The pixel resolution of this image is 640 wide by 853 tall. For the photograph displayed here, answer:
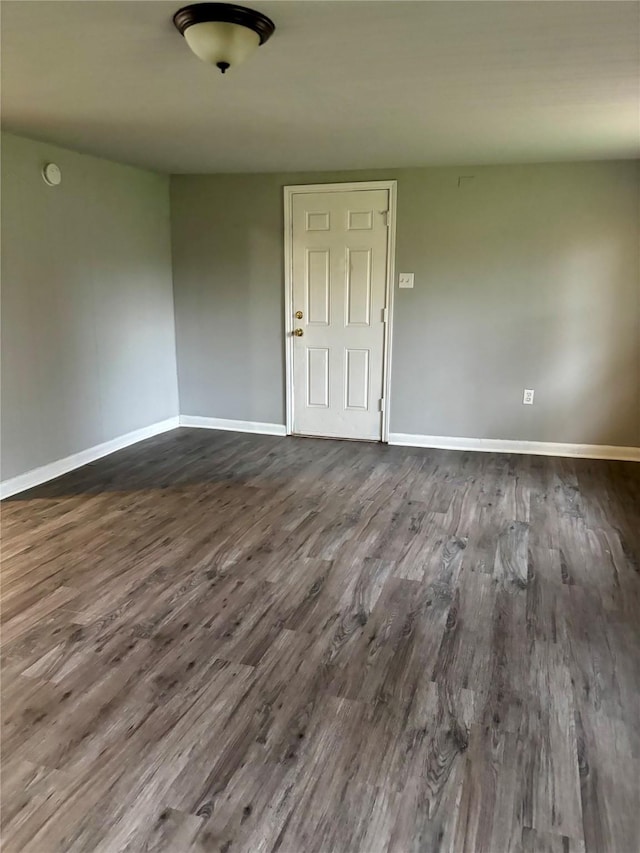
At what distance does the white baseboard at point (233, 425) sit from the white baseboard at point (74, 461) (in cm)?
18

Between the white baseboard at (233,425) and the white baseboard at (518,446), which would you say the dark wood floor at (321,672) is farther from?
the white baseboard at (233,425)

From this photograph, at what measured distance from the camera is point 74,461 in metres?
4.50

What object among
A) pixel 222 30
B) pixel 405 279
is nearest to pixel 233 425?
pixel 405 279

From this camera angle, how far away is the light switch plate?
4.92 m

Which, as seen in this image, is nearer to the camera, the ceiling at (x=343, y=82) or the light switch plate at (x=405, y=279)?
the ceiling at (x=343, y=82)

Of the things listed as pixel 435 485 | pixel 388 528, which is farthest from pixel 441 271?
pixel 388 528

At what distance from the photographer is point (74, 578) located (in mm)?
2879

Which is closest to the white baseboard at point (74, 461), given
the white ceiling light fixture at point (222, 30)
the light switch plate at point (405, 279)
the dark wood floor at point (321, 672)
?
the dark wood floor at point (321, 672)

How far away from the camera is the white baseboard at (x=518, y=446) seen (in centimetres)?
478

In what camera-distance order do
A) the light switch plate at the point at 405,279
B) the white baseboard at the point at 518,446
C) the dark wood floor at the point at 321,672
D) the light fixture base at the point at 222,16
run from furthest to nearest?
the light switch plate at the point at 405,279 < the white baseboard at the point at 518,446 < the light fixture base at the point at 222,16 < the dark wood floor at the point at 321,672

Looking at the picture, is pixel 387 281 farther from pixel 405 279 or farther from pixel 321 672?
pixel 321 672

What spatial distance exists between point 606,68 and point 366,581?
2.48 meters

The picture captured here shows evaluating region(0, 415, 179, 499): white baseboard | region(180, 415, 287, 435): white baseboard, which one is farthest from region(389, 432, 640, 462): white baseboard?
region(0, 415, 179, 499): white baseboard

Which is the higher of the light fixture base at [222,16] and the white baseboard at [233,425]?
the light fixture base at [222,16]
